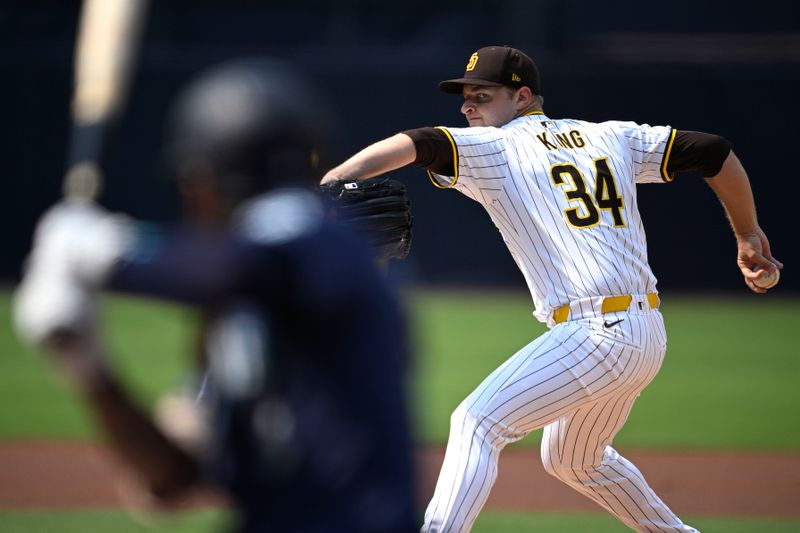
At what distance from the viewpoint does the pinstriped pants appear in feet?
12.7

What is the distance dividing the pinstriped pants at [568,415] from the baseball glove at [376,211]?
0.59m

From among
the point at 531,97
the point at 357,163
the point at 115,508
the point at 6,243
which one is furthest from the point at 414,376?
the point at 6,243

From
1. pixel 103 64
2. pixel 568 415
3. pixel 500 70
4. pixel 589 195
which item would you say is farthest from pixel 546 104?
pixel 103 64

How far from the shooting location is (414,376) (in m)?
2.14

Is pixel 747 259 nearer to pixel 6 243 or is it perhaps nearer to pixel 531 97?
pixel 531 97

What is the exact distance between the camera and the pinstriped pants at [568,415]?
3871mm

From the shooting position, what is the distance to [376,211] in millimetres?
3930

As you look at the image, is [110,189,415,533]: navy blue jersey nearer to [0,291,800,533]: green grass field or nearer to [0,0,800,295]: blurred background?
[0,291,800,533]: green grass field

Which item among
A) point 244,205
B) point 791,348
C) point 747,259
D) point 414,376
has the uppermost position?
point 244,205

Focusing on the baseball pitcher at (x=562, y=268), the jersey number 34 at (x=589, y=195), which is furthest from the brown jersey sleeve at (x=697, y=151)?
the jersey number 34 at (x=589, y=195)

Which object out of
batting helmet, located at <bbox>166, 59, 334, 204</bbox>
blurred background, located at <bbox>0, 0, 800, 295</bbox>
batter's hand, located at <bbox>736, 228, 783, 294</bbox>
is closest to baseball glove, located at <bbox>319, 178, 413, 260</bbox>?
batter's hand, located at <bbox>736, 228, 783, 294</bbox>

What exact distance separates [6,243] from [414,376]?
16133 millimetres

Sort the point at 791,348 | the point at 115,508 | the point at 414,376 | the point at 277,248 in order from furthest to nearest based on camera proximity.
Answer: the point at 791,348 < the point at 115,508 < the point at 414,376 < the point at 277,248

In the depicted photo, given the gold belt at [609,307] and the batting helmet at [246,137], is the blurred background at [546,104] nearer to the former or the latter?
the gold belt at [609,307]
